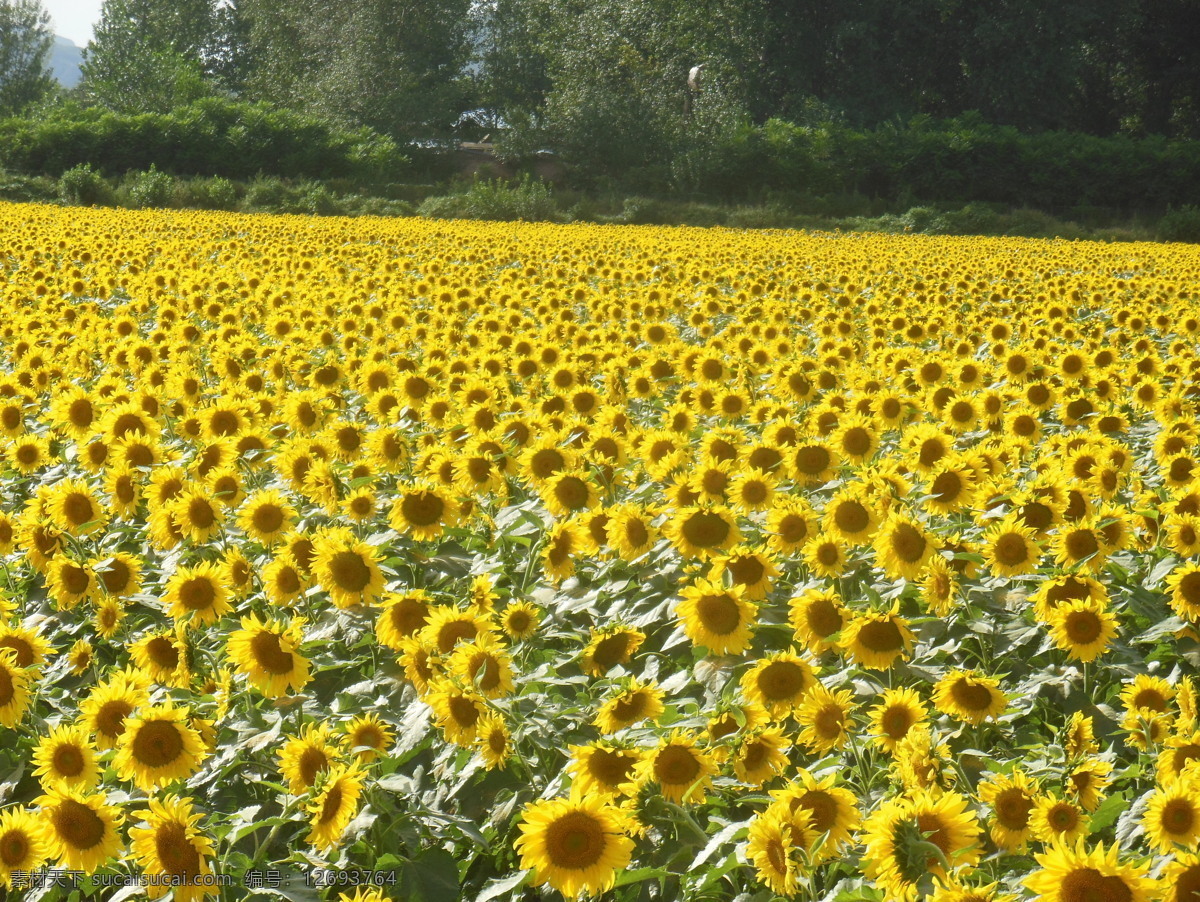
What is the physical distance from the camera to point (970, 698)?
3053 millimetres

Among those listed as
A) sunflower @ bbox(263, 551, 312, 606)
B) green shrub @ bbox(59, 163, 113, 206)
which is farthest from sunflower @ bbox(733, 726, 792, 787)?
green shrub @ bbox(59, 163, 113, 206)

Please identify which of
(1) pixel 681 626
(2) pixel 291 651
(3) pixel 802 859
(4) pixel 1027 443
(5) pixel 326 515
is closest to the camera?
(3) pixel 802 859

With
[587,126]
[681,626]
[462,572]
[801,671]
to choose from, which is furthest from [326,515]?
[587,126]

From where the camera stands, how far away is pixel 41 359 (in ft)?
22.7

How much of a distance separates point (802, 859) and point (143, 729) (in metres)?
1.54

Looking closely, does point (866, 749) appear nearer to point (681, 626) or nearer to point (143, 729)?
point (681, 626)

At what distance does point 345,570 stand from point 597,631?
2.66ft

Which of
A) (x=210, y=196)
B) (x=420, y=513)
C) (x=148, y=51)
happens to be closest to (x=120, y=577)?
(x=420, y=513)

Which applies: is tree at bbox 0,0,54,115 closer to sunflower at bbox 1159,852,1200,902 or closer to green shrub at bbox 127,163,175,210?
green shrub at bbox 127,163,175,210

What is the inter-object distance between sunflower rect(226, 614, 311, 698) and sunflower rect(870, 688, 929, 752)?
1.50 m

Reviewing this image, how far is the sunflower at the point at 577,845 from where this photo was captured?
235 centimetres

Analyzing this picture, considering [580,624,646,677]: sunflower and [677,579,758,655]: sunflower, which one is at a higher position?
[677,579,758,655]: sunflower

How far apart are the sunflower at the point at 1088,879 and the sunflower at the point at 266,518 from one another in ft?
9.67

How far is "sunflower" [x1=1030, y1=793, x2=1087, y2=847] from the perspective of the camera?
8.07 ft
